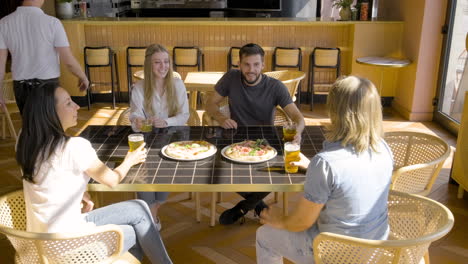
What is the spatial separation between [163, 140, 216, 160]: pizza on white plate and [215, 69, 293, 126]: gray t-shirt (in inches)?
29.8

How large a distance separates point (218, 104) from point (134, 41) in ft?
11.8

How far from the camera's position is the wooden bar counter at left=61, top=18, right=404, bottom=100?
20.1 ft

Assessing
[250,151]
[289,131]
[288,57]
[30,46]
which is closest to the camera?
[250,151]

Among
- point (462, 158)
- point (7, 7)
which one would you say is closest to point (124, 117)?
point (462, 158)

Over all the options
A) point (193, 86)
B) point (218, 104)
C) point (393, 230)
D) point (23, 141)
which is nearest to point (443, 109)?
point (193, 86)

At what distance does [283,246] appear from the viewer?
187 centimetres

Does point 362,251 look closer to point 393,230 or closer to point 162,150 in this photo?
point 393,230

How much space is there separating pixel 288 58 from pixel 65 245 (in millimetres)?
4803

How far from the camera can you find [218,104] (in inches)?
126

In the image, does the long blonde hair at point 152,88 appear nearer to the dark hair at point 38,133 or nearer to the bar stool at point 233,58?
the dark hair at point 38,133

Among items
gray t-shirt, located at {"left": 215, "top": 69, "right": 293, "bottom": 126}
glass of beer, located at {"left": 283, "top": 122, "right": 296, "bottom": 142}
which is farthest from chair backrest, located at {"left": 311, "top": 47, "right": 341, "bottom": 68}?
glass of beer, located at {"left": 283, "top": 122, "right": 296, "bottom": 142}

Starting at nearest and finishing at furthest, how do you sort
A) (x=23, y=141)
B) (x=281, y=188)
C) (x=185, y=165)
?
1. (x=23, y=141)
2. (x=281, y=188)
3. (x=185, y=165)

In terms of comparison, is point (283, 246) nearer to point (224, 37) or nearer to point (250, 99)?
point (250, 99)

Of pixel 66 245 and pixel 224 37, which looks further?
pixel 224 37
